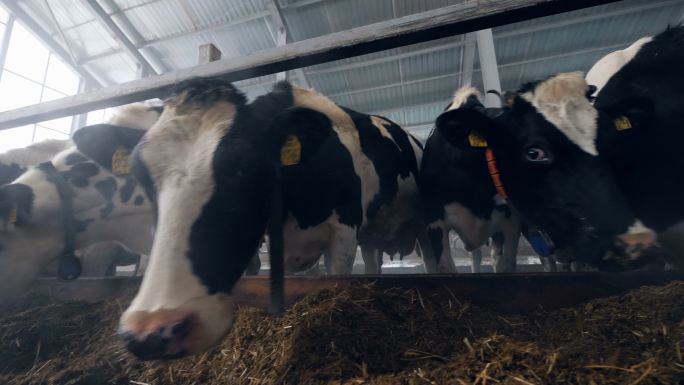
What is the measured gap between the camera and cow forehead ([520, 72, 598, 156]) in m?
2.43

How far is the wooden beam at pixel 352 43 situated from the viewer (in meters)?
1.99

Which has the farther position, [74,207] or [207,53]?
[74,207]

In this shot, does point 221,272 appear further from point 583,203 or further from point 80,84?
point 80,84

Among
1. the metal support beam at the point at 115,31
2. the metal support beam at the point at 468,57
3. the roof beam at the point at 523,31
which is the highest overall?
the metal support beam at the point at 115,31

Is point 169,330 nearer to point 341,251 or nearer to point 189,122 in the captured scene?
point 189,122

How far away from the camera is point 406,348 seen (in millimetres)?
1782

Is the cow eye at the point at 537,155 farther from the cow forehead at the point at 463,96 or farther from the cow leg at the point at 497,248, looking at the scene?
the cow leg at the point at 497,248

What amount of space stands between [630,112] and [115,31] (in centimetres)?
1237

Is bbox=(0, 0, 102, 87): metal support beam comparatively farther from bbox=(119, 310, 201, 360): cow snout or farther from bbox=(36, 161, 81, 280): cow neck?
bbox=(119, 310, 201, 360): cow snout

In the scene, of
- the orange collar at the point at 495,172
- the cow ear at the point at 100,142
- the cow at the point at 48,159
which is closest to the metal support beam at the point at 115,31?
the cow at the point at 48,159

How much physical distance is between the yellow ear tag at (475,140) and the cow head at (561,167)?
0.15 feet

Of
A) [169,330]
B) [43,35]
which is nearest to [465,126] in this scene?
[169,330]

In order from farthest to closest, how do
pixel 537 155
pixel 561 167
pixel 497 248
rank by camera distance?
pixel 497 248 → pixel 537 155 → pixel 561 167

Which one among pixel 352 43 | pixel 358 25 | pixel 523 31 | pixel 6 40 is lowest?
pixel 352 43
